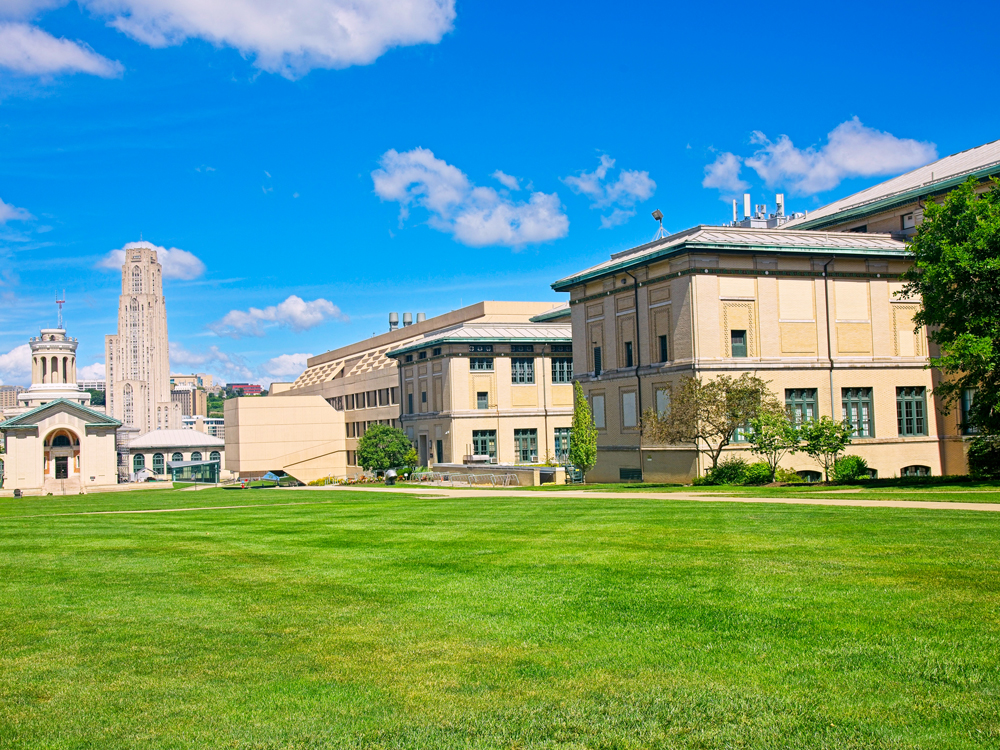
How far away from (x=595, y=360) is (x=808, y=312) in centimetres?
1274

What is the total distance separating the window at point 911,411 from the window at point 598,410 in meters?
15.7

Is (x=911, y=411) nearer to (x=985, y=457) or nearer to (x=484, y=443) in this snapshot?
(x=985, y=457)

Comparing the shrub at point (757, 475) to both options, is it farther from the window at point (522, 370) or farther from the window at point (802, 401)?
the window at point (522, 370)

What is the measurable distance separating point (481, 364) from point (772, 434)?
127 feet

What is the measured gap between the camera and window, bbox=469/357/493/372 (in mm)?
74125

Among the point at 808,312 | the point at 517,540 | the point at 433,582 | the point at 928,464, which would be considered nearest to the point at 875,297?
the point at 808,312

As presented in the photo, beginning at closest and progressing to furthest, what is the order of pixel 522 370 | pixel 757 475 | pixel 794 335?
1. pixel 757 475
2. pixel 794 335
3. pixel 522 370

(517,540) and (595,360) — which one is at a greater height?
(595,360)

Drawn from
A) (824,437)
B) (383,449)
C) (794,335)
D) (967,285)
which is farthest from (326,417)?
(967,285)

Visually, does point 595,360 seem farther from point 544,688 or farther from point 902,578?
point 544,688

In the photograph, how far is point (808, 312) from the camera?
45000 mm

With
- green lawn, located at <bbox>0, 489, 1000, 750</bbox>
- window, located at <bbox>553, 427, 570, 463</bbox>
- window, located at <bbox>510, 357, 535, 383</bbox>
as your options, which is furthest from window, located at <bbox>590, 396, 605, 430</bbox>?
green lawn, located at <bbox>0, 489, 1000, 750</bbox>

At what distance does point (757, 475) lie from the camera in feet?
130

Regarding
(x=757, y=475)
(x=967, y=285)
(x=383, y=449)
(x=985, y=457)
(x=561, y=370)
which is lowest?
(x=757, y=475)
